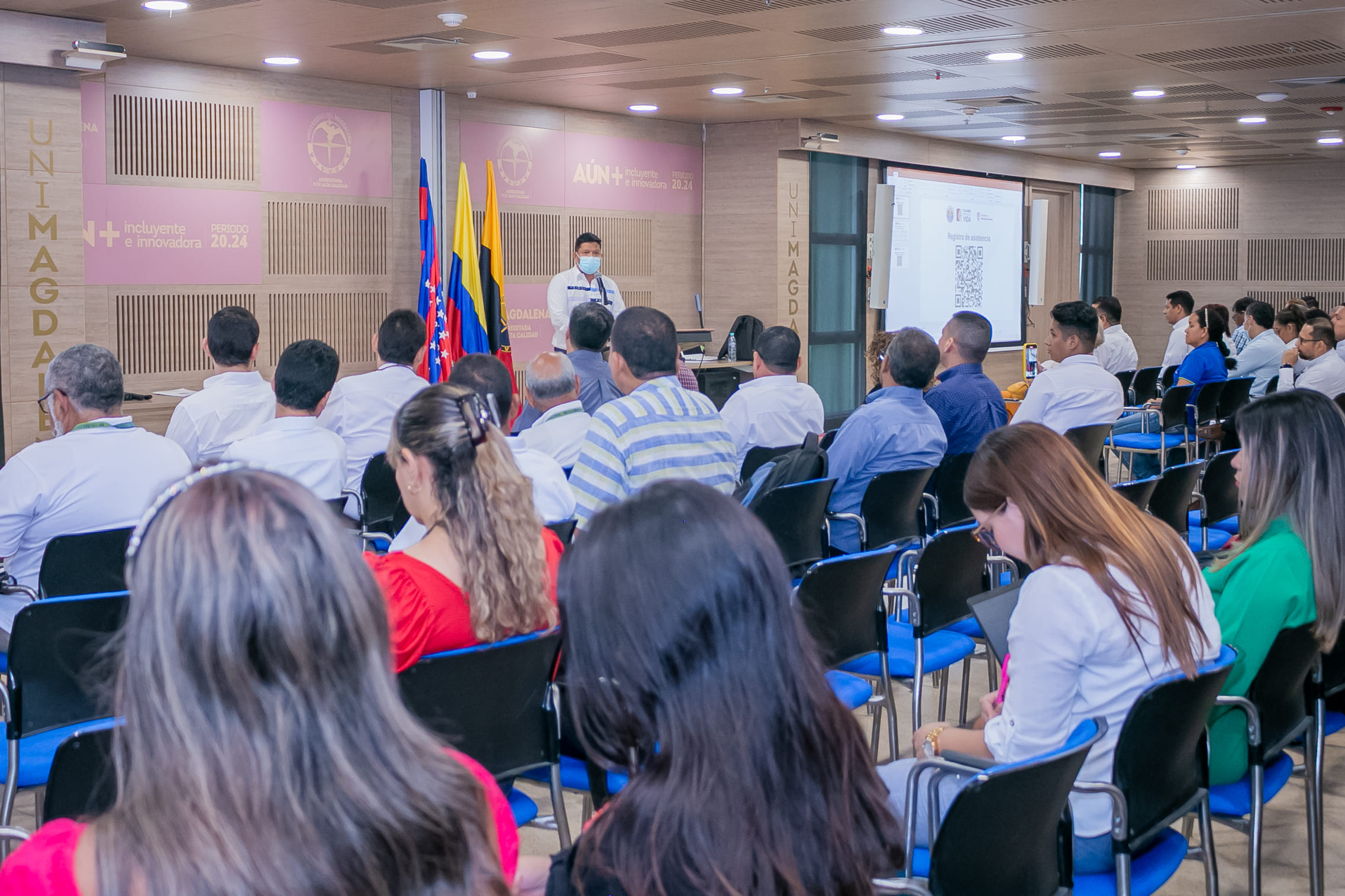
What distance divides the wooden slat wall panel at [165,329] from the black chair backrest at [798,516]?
4.84 meters

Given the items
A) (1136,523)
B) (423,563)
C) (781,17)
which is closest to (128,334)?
(781,17)

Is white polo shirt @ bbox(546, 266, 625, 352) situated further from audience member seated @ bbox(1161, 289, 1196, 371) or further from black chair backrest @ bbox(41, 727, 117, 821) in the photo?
black chair backrest @ bbox(41, 727, 117, 821)

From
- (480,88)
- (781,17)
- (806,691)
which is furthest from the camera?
(480,88)

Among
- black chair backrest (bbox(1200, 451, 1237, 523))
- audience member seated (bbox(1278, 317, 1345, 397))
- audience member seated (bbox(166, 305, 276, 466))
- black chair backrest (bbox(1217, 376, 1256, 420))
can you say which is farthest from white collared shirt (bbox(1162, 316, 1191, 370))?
audience member seated (bbox(166, 305, 276, 466))

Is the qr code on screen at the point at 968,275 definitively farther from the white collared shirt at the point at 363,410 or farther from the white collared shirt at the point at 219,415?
the white collared shirt at the point at 219,415

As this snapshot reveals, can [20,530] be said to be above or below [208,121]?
below

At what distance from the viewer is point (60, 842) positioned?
3.62 feet

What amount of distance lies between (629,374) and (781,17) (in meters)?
2.94

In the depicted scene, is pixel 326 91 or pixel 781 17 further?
pixel 326 91

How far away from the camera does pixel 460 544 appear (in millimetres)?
2471

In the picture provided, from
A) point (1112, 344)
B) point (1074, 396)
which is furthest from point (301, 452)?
point (1112, 344)

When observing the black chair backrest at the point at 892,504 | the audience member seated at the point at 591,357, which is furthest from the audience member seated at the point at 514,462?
the audience member seated at the point at 591,357

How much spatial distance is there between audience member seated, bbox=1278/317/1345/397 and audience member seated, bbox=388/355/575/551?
555 cm

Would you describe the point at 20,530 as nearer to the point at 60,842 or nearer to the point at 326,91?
the point at 60,842
